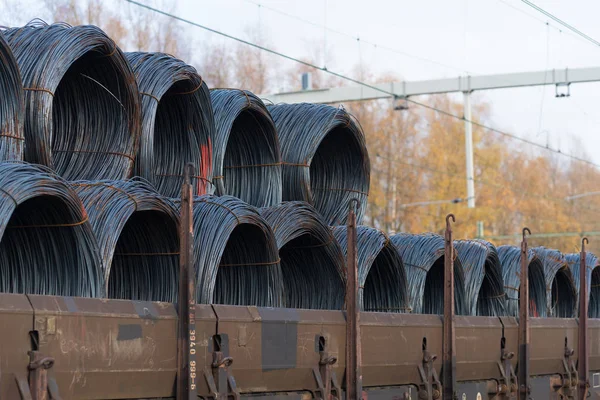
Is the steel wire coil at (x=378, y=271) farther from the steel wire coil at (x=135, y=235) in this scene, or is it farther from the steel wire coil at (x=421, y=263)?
the steel wire coil at (x=135, y=235)

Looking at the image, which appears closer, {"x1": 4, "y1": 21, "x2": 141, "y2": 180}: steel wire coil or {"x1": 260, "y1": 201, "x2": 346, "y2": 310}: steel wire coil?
{"x1": 4, "y1": 21, "x2": 141, "y2": 180}: steel wire coil

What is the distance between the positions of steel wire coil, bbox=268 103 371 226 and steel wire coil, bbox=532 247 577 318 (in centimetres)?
259

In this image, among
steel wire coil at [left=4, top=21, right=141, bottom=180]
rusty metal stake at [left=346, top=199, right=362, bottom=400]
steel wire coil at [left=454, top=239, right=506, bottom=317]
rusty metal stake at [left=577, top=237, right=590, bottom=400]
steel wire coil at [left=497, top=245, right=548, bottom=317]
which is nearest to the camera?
→ steel wire coil at [left=4, top=21, right=141, bottom=180]

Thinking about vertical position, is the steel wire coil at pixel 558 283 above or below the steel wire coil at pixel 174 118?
below

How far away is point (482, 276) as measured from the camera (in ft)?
36.8

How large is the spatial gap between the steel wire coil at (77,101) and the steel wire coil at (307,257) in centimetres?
130

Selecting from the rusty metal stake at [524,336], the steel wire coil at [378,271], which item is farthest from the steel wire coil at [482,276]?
the steel wire coil at [378,271]

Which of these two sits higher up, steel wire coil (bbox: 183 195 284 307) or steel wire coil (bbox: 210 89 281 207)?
steel wire coil (bbox: 210 89 281 207)

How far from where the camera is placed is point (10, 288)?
23.0 ft

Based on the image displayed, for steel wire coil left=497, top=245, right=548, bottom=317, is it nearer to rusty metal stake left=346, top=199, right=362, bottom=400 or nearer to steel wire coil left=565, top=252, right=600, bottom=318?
steel wire coil left=565, top=252, right=600, bottom=318

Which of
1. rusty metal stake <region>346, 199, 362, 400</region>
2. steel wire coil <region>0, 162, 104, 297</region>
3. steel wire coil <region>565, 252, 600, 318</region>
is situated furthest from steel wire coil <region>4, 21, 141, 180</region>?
steel wire coil <region>565, 252, 600, 318</region>

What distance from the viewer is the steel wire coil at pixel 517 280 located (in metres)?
12.6

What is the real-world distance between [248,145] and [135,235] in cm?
255

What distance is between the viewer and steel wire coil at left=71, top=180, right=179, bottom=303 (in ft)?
22.8
